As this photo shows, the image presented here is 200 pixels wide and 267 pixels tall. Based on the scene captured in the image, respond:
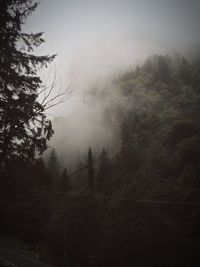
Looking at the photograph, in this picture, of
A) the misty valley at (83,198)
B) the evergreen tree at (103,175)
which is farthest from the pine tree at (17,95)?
the evergreen tree at (103,175)

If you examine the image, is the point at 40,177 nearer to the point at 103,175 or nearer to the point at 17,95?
the point at 17,95

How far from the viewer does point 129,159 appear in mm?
103625

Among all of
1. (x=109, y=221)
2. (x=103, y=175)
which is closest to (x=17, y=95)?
(x=109, y=221)

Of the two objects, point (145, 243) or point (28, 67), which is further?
point (145, 243)

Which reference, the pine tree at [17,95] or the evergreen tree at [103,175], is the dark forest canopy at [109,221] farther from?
the evergreen tree at [103,175]

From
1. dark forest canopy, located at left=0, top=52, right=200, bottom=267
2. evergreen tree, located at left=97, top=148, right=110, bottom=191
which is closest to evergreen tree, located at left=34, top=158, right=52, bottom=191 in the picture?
dark forest canopy, located at left=0, top=52, right=200, bottom=267

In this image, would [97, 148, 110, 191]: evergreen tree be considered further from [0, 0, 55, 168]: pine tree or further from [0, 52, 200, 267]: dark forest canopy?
[0, 0, 55, 168]: pine tree

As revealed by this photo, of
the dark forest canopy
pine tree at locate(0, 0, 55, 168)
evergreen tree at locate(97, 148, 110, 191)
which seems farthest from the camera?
evergreen tree at locate(97, 148, 110, 191)

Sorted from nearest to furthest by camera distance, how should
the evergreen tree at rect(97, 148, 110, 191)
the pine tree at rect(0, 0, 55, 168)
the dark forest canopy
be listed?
the pine tree at rect(0, 0, 55, 168) → the dark forest canopy → the evergreen tree at rect(97, 148, 110, 191)

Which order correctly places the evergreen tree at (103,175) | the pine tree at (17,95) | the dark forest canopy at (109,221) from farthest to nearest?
the evergreen tree at (103,175) → the dark forest canopy at (109,221) → the pine tree at (17,95)

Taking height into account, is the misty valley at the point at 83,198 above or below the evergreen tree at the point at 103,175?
below

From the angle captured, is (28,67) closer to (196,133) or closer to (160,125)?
(196,133)

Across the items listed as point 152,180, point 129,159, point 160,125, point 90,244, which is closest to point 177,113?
point 160,125

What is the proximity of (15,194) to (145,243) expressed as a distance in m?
32.0
